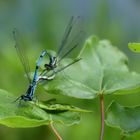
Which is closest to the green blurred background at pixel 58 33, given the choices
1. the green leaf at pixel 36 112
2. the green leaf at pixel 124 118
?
the green leaf at pixel 124 118

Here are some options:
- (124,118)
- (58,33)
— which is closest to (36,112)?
(124,118)

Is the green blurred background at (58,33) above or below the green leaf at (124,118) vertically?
above

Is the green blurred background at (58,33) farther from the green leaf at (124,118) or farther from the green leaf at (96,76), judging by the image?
the green leaf at (96,76)

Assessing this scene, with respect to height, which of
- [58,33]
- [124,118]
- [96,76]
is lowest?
[124,118]

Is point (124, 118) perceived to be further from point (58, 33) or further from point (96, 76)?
point (58, 33)

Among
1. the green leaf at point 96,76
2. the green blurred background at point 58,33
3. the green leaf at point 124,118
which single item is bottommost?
the green leaf at point 124,118

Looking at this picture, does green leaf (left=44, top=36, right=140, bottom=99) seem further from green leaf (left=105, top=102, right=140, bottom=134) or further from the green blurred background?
the green blurred background

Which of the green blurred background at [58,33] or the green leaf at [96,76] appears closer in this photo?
the green leaf at [96,76]
